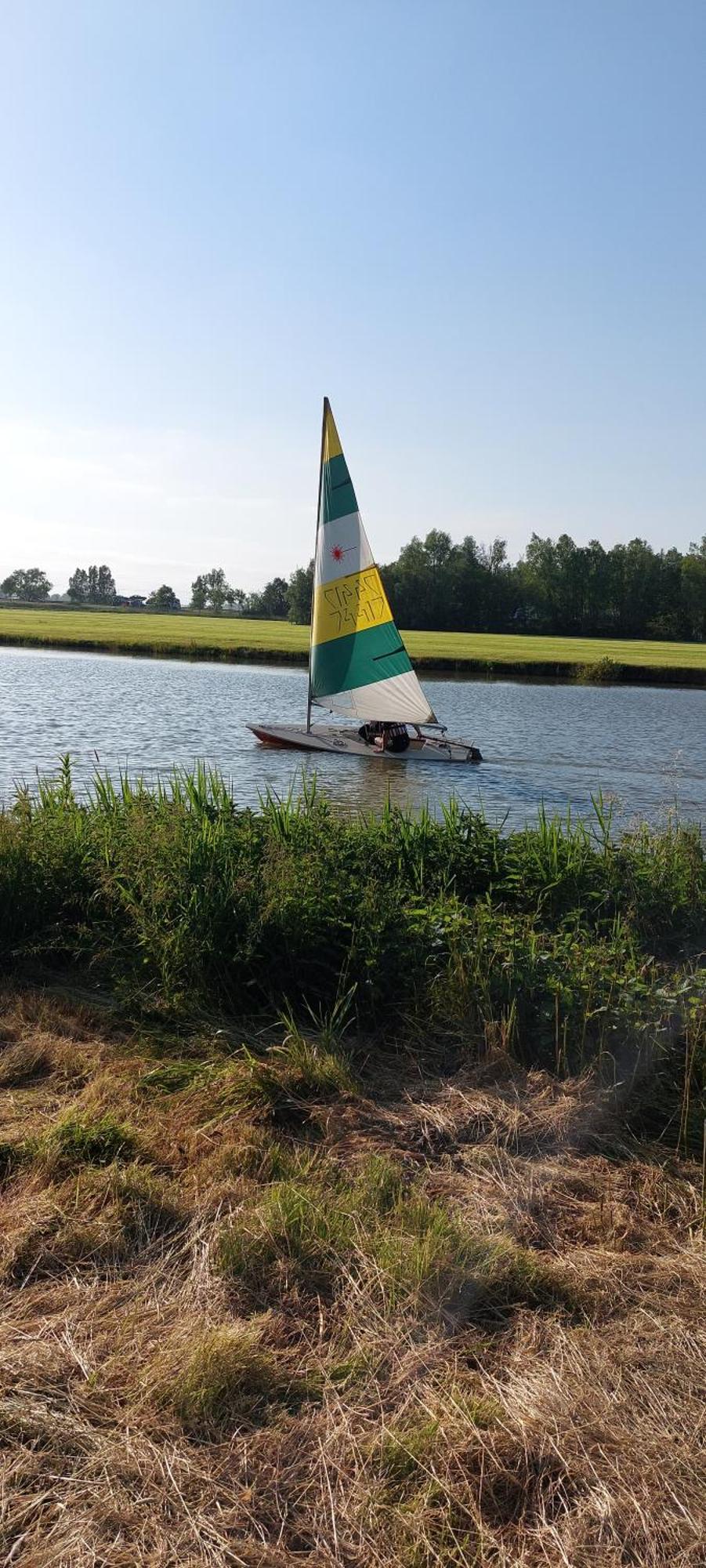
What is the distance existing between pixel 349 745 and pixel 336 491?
5392 millimetres

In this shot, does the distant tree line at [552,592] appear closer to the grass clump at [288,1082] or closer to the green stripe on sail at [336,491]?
the green stripe on sail at [336,491]

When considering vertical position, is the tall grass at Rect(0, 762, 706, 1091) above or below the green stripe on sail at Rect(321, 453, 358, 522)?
below

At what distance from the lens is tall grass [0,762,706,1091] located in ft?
18.0

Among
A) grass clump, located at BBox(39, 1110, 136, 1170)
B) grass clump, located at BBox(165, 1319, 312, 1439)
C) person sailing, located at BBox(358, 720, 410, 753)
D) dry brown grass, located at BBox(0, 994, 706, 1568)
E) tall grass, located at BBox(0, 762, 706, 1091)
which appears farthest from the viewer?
person sailing, located at BBox(358, 720, 410, 753)

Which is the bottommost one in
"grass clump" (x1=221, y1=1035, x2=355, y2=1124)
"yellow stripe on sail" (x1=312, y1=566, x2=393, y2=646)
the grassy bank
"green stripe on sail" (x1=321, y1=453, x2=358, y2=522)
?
"grass clump" (x1=221, y1=1035, x2=355, y2=1124)

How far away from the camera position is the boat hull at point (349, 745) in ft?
76.8

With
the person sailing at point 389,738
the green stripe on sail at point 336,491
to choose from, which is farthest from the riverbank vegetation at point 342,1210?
the green stripe on sail at point 336,491

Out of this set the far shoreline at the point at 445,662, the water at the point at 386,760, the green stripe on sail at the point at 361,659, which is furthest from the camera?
the far shoreline at the point at 445,662

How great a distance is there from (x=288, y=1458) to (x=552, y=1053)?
2893mm

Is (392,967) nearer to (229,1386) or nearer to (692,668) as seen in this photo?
(229,1386)

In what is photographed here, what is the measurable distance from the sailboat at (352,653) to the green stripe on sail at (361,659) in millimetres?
17

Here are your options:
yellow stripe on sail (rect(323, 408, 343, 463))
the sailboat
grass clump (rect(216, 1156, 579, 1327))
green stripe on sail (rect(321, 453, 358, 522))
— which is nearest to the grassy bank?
the sailboat

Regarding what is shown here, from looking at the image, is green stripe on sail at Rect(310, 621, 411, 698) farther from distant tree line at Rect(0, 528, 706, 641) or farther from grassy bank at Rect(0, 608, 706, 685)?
distant tree line at Rect(0, 528, 706, 641)

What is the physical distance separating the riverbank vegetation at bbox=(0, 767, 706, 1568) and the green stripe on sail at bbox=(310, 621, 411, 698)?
1580cm
